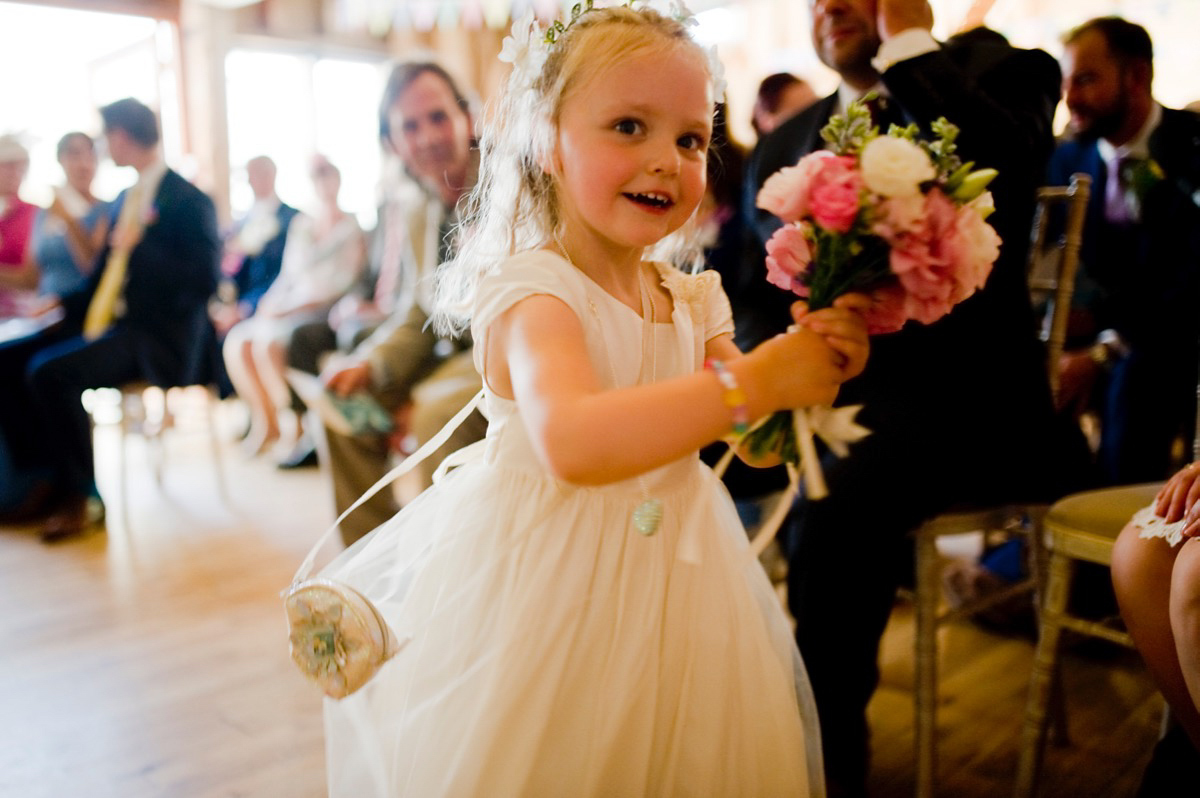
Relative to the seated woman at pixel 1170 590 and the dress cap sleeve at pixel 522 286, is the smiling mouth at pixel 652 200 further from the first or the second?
the seated woman at pixel 1170 590

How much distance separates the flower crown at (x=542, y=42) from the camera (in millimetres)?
1116

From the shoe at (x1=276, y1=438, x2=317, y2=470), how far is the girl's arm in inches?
142

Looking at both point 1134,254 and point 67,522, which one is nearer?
point 1134,254

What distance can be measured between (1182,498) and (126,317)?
3410 mm

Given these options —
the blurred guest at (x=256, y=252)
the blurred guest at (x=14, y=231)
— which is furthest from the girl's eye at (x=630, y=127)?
the blurred guest at (x=256, y=252)

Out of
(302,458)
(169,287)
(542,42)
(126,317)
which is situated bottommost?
(302,458)

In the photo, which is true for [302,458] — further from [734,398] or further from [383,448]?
[734,398]

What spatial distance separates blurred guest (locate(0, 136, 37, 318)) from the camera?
3.95 meters

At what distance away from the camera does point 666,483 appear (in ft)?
3.75

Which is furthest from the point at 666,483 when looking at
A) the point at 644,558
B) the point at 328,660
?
the point at 328,660

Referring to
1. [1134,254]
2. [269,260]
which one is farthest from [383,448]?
[269,260]

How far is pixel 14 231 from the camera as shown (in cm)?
409

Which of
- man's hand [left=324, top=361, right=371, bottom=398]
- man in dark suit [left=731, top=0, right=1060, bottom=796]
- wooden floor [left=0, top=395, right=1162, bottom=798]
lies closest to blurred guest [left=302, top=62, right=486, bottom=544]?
man's hand [left=324, top=361, right=371, bottom=398]

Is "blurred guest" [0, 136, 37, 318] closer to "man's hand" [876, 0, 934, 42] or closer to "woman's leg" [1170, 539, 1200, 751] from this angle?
"man's hand" [876, 0, 934, 42]
